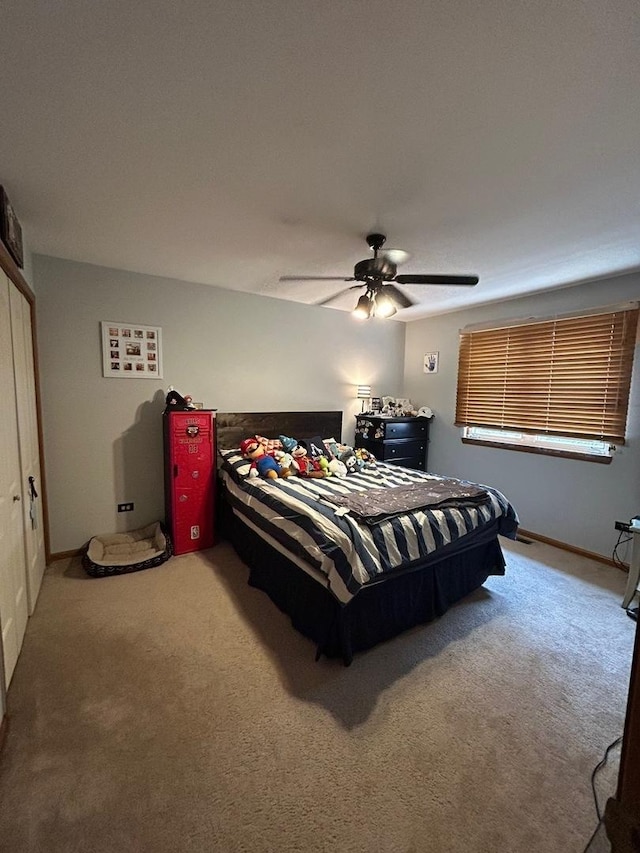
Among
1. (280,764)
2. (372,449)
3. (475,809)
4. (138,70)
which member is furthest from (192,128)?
(372,449)

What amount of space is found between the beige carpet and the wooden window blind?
5.56 feet

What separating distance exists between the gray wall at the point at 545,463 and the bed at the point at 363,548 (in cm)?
116

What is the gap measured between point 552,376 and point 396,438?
69.4 inches

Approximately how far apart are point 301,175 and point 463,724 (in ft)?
8.89

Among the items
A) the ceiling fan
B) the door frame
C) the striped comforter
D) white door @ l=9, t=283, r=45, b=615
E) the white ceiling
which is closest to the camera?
the white ceiling

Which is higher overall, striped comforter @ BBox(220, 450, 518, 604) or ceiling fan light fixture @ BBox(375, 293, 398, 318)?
ceiling fan light fixture @ BBox(375, 293, 398, 318)

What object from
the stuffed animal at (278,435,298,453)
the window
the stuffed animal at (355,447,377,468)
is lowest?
the stuffed animal at (355,447,377,468)

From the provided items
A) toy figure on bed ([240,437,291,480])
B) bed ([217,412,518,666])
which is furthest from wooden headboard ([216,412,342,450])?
bed ([217,412,518,666])

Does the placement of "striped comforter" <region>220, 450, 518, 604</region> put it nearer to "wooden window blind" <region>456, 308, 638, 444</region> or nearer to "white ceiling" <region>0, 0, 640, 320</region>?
"wooden window blind" <region>456, 308, 638, 444</region>

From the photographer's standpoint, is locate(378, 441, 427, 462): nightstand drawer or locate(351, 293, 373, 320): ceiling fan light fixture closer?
locate(351, 293, 373, 320): ceiling fan light fixture

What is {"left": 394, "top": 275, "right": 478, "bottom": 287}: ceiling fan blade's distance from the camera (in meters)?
2.28

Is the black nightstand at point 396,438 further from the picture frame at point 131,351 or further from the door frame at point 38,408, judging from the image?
the door frame at point 38,408

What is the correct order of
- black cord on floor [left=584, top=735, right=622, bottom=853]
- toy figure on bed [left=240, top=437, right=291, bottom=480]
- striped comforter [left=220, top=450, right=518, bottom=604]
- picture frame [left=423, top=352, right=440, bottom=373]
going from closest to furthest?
1. black cord on floor [left=584, top=735, right=622, bottom=853]
2. striped comforter [left=220, top=450, right=518, bottom=604]
3. toy figure on bed [left=240, top=437, right=291, bottom=480]
4. picture frame [left=423, top=352, right=440, bottom=373]

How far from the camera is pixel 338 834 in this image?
1.20 metres
